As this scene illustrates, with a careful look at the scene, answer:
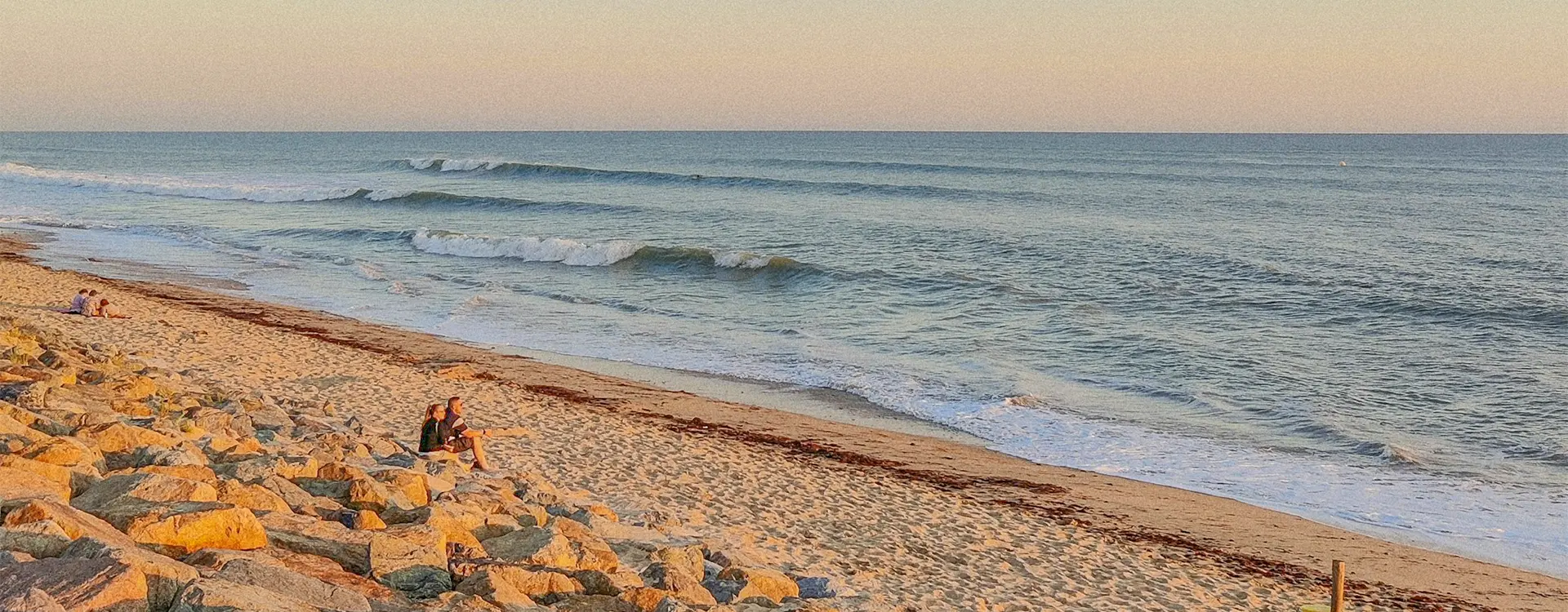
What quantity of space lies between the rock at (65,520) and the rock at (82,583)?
1.63ft

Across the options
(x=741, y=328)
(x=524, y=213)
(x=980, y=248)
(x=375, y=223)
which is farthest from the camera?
(x=524, y=213)

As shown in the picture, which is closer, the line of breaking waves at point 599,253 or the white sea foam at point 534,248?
the line of breaking waves at point 599,253

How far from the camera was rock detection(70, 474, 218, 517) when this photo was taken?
5.93 m

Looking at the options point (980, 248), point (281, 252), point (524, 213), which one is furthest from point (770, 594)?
point (524, 213)

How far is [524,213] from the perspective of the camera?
159 feet

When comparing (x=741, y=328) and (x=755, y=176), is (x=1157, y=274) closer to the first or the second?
(x=741, y=328)

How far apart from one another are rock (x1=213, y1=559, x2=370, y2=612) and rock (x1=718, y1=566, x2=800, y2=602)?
2.46m

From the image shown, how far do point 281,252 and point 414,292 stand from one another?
9.60 metres

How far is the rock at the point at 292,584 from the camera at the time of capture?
5.07 metres

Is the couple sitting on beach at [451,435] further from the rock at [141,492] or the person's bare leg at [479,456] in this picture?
the rock at [141,492]

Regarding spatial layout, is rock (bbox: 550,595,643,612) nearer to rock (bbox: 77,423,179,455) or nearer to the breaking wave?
rock (bbox: 77,423,179,455)

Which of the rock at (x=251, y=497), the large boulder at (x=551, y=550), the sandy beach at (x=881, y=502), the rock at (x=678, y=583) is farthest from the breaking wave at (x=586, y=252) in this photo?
the rock at (x=251, y=497)

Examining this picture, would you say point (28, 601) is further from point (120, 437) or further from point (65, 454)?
point (120, 437)

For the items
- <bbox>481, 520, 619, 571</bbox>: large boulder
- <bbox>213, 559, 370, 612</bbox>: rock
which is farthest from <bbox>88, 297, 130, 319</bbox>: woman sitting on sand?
<bbox>213, 559, 370, 612</bbox>: rock
